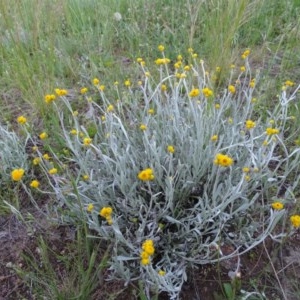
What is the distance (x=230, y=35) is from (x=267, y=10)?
1.03 metres

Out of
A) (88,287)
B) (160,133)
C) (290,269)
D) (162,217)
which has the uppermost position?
(160,133)

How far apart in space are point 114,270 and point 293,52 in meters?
1.96

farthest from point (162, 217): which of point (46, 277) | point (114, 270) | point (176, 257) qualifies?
point (46, 277)

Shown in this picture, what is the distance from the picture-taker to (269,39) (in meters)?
2.85

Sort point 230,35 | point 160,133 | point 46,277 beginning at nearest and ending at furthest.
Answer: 1. point 46,277
2. point 160,133
3. point 230,35

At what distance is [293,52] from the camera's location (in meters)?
2.65

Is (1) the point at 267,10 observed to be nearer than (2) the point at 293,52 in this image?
No

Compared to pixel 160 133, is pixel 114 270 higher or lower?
lower

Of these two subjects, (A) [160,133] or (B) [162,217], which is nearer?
(B) [162,217]

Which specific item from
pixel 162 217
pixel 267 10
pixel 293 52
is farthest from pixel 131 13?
pixel 162 217

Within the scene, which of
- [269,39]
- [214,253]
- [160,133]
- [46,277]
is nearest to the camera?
[214,253]

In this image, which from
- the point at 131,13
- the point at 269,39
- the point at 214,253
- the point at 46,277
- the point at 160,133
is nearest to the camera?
the point at 214,253

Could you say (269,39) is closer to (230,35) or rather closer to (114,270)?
(230,35)

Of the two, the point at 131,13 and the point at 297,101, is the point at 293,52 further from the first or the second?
the point at 131,13
